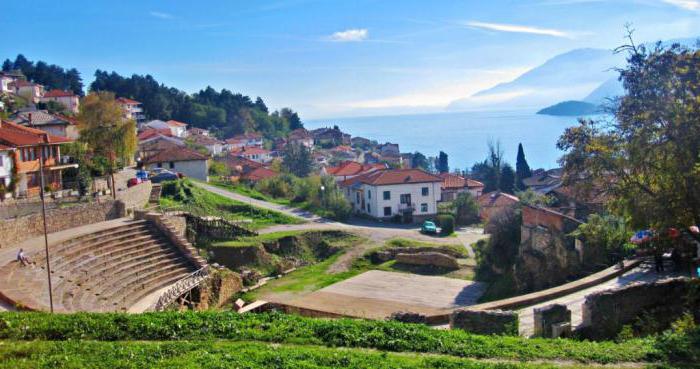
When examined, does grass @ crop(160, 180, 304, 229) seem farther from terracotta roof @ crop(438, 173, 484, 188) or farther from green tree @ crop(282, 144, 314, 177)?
green tree @ crop(282, 144, 314, 177)

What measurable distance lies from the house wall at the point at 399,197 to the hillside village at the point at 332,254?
116 millimetres

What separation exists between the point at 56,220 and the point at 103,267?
547cm

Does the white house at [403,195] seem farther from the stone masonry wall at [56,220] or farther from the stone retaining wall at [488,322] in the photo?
the stone retaining wall at [488,322]

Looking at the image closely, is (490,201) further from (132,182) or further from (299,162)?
(299,162)

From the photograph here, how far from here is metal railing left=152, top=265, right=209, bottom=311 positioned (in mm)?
22672

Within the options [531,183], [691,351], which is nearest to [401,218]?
[531,183]

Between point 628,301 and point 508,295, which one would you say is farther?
point 508,295

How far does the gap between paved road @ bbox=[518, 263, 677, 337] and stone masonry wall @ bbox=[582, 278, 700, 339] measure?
57 cm

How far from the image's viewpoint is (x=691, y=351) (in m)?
11.0

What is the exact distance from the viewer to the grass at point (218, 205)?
41.4 metres

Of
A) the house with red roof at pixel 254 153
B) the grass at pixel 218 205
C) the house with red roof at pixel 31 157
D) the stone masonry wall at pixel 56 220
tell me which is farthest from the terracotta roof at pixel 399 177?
the house with red roof at pixel 254 153

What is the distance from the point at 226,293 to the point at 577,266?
14449 millimetres

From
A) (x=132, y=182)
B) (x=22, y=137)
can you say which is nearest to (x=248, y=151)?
(x=132, y=182)

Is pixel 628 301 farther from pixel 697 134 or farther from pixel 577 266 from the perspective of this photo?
pixel 577 266
